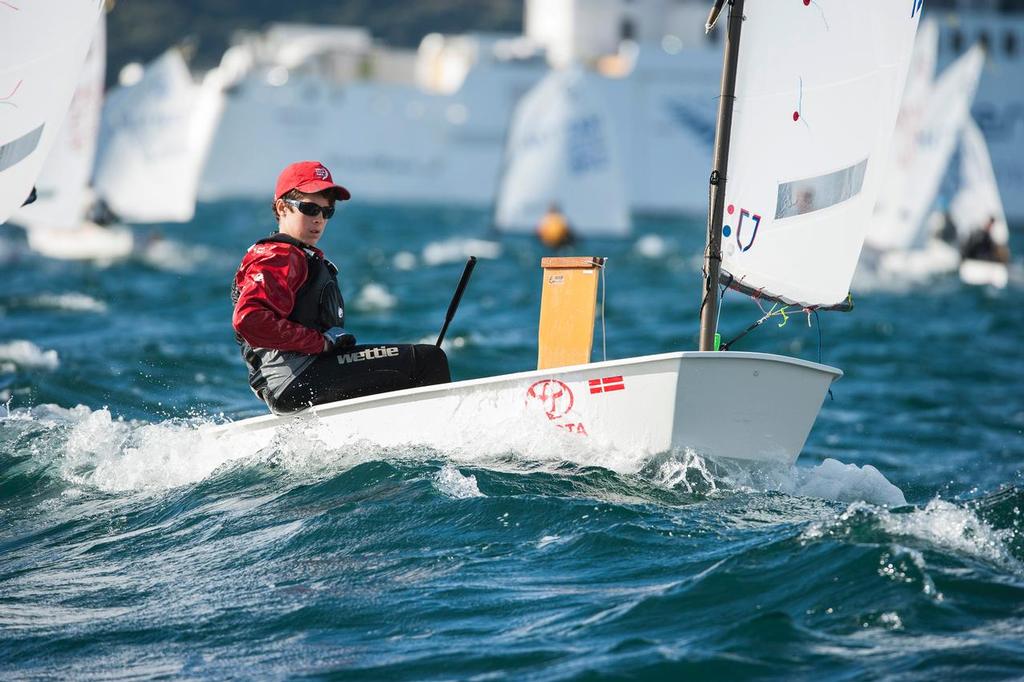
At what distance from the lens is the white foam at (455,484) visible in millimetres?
4363

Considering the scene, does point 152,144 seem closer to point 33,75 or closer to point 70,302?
point 70,302

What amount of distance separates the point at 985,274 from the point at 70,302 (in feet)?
41.1

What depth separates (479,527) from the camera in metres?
4.17

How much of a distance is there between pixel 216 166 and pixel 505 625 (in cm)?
3989

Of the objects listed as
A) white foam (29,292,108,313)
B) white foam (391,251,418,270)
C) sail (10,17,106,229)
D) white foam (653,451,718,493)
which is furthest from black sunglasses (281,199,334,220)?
white foam (391,251,418,270)

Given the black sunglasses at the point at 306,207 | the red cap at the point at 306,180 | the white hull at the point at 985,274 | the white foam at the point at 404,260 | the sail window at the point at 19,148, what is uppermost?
the sail window at the point at 19,148

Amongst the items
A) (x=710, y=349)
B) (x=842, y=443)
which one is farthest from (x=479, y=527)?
(x=842, y=443)

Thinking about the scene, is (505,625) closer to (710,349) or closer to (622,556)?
(622,556)

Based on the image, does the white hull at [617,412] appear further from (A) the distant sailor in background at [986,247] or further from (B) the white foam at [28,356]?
(A) the distant sailor in background at [986,247]

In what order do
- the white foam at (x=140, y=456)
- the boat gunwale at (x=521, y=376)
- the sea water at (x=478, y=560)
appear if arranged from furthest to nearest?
the white foam at (x=140, y=456) < the boat gunwale at (x=521, y=376) < the sea water at (x=478, y=560)

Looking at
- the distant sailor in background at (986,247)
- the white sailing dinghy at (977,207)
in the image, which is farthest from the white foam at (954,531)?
the distant sailor in background at (986,247)

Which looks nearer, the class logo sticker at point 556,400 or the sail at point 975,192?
the class logo sticker at point 556,400

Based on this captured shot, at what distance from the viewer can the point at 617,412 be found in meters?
4.36

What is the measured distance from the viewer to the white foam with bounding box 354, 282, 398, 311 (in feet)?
44.3
